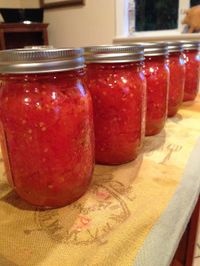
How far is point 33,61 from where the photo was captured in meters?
0.31

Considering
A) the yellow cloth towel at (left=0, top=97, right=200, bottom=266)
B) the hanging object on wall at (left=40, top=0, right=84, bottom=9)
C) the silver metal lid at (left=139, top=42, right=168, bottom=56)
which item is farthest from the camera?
the hanging object on wall at (left=40, top=0, right=84, bottom=9)

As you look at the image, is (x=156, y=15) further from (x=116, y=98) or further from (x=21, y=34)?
(x=116, y=98)

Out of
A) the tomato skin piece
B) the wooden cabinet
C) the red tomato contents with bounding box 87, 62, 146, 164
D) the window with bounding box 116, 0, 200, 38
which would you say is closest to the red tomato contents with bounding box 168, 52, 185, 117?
the red tomato contents with bounding box 87, 62, 146, 164

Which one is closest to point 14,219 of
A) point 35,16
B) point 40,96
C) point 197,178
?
point 40,96

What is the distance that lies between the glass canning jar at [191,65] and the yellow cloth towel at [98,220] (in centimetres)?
49

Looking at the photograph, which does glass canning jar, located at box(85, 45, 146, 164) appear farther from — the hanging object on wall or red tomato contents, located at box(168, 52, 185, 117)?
the hanging object on wall

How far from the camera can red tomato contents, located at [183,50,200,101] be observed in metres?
0.89

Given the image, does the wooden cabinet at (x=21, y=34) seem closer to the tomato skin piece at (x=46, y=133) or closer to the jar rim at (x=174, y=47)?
the jar rim at (x=174, y=47)

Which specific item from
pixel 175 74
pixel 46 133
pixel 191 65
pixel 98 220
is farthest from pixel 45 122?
pixel 191 65

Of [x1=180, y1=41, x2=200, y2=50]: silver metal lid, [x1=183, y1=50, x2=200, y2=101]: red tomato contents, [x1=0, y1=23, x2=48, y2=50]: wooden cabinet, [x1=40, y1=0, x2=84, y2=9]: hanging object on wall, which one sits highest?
[x1=40, y1=0, x2=84, y2=9]: hanging object on wall

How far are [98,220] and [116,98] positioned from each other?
21 cm

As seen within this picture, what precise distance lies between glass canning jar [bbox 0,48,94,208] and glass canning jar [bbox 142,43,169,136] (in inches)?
10.3

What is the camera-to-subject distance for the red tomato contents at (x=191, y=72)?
893mm

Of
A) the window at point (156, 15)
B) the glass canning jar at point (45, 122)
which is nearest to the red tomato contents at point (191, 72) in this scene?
the glass canning jar at point (45, 122)
